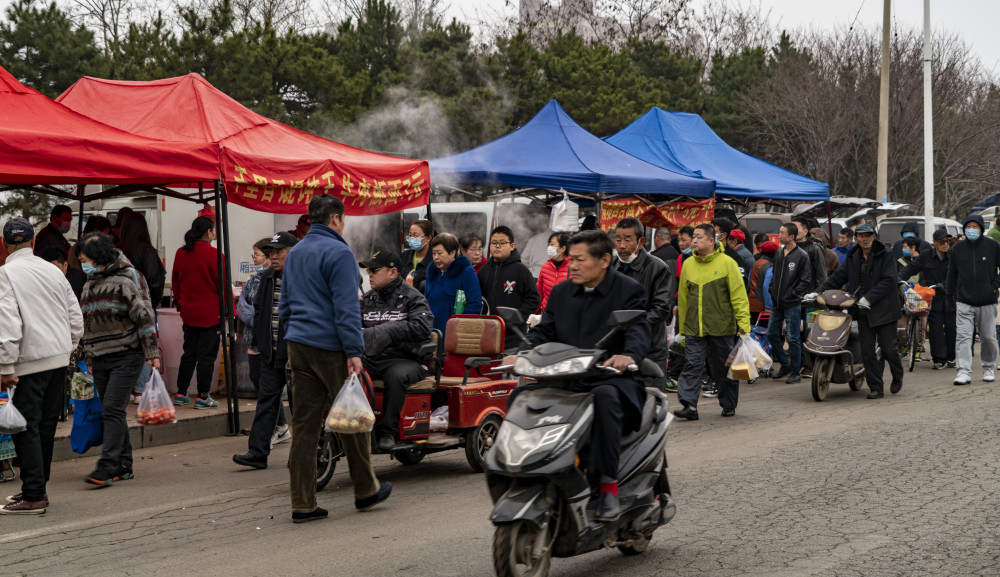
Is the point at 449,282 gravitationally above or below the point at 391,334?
above

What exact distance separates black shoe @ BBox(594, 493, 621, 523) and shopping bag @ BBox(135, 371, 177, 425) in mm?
3888

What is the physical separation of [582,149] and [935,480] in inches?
373

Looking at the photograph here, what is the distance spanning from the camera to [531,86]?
1131 inches

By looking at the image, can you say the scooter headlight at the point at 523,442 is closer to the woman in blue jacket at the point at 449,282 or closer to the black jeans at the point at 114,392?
the black jeans at the point at 114,392

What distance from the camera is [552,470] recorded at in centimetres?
442

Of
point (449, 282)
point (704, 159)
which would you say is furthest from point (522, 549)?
point (704, 159)

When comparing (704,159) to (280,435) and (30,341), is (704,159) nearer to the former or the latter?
(280,435)

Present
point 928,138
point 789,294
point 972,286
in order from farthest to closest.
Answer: point 928,138, point 789,294, point 972,286

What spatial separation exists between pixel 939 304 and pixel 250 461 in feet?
35.5

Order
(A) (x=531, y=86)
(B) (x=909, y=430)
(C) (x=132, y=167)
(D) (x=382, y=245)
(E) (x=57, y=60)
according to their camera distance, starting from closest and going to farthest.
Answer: (C) (x=132, y=167)
(B) (x=909, y=430)
(D) (x=382, y=245)
(E) (x=57, y=60)
(A) (x=531, y=86)

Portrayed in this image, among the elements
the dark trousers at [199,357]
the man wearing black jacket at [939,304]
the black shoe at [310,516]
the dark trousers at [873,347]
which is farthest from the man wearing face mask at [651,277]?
the man wearing black jacket at [939,304]

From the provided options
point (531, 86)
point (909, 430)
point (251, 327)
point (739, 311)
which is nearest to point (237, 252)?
point (251, 327)

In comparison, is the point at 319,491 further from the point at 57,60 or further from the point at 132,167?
the point at 57,60

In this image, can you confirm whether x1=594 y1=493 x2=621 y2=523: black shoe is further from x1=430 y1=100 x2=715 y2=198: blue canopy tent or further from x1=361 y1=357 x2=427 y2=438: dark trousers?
x1=430 y1=100 x2=715 y2=198: blue canopy tent
